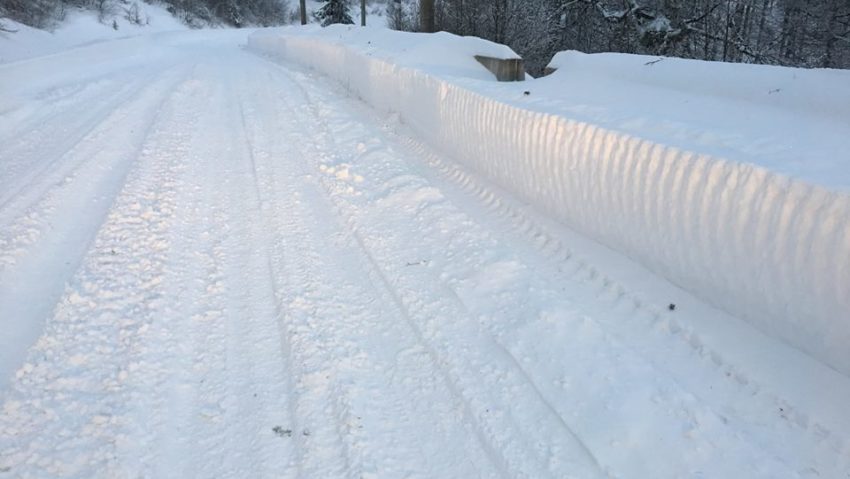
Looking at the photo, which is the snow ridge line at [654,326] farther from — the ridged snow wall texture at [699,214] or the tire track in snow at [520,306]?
the ridged snow wall texture at [699,214]

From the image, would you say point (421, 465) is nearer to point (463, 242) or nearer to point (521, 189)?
point (463, 242)

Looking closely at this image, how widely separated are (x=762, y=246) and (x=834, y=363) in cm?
71

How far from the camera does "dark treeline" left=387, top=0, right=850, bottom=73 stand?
45.9 feet

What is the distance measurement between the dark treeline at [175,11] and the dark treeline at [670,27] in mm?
17340

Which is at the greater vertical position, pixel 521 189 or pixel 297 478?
pixel 521 189

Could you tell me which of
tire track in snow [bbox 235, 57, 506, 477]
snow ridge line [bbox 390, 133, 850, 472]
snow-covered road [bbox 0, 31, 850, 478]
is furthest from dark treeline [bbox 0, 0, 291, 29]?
snow ridge line [bbox 390, 133, 850, 472]

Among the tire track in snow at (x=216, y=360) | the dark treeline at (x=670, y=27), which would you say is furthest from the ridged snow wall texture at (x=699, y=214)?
the dark treeline at (x=670, y=27)

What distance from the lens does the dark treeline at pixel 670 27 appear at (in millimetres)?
13977

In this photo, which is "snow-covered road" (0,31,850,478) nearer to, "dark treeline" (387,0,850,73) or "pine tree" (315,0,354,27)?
"dark treeline" (387,0,850,73)

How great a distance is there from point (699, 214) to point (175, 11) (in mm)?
50109

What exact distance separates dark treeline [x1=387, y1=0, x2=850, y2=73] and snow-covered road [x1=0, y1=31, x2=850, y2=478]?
11921 millimetres

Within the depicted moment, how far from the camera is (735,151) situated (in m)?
3.79

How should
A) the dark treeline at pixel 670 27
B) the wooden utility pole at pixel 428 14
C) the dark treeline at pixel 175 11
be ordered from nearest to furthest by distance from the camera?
the dark treeline at pixel 670 27 → the wooden utility pole at pixel 428 14 → the dark treeline at pixel 175 11

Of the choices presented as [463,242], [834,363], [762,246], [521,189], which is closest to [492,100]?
[521,189]
